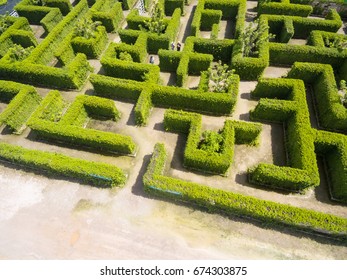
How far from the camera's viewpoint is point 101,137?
2023cm

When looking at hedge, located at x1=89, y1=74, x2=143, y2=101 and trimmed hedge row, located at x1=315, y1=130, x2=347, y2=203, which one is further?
hedge, located at x1=89, y1=74, x2=143, y2=101

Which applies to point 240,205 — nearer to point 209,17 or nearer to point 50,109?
point 50,109

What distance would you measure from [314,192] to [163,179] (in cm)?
1241

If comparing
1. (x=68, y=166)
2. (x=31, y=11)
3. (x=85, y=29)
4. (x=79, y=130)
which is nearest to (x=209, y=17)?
(x=85, y=29)

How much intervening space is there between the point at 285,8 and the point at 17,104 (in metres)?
33.7

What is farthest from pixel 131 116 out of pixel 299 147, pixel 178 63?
pixel 299 147

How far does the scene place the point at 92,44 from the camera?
27469 mm

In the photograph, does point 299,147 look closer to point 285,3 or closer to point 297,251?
point 297,251

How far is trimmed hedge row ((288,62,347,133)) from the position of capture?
67.9ft

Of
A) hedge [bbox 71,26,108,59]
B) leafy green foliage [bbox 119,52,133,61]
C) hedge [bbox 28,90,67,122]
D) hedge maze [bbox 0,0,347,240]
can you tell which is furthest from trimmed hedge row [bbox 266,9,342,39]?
hedge [bbox 28,90,67,122]

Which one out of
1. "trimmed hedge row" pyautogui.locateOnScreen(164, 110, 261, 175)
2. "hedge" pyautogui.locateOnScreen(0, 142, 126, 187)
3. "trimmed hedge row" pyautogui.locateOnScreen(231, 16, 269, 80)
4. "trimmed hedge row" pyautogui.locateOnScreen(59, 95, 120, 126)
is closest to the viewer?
"hedge" pyautogui.locateOnScreen(0, 142, 126, 187)

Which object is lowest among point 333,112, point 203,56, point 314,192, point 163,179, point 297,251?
point 297,251

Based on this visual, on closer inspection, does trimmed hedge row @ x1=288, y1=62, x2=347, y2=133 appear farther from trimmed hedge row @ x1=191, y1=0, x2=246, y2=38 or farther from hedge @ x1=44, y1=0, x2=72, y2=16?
hedge @ x1=44, y1=0, x2=72, y2=16

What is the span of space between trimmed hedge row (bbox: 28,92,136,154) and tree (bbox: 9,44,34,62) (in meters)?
8.47
